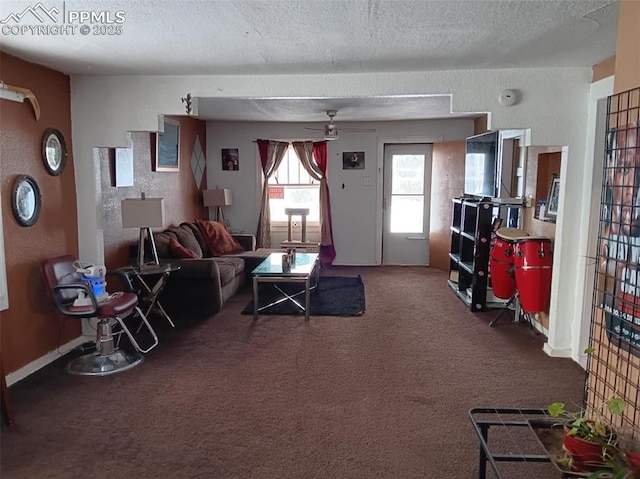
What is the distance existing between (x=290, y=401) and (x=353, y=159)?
4.91m

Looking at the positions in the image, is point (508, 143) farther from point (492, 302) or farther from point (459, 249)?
point (492, 302)

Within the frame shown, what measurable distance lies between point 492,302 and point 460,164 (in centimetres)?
220

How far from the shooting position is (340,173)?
7.32 meters

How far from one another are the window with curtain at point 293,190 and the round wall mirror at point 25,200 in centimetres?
431

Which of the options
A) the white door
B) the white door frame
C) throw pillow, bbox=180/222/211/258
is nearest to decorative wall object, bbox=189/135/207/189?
throw pillow, bbox=180/222/211/258

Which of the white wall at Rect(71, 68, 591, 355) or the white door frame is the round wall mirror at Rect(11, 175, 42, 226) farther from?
the white door frame

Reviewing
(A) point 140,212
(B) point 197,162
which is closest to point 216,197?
(B) point 197,162

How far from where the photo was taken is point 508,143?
527 cm

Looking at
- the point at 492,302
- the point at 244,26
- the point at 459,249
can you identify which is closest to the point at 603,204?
the point at 244,26

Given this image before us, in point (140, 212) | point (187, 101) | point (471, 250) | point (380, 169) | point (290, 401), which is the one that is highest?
point (187, 101)

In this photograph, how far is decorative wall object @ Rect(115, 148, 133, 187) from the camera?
4.59 m

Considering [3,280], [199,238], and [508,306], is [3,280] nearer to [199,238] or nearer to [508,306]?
[199,238]

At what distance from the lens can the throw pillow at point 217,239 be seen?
6.10 m

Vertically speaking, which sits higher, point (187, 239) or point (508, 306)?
point (187, 239)
